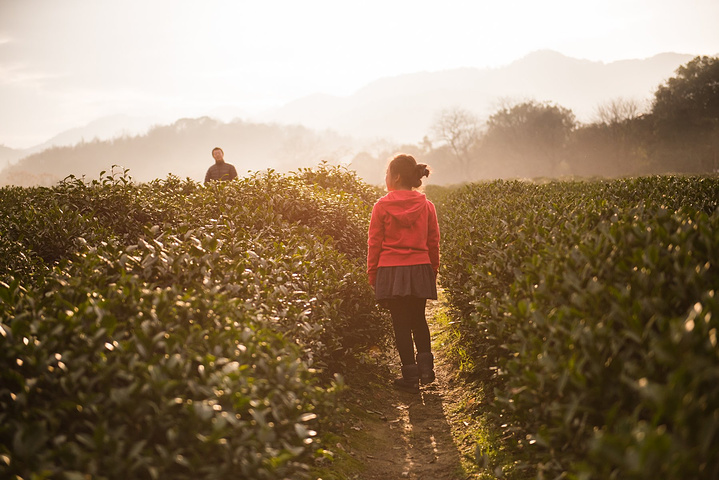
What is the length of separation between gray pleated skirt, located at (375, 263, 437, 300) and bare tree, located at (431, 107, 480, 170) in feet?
256

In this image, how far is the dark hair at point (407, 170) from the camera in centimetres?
556

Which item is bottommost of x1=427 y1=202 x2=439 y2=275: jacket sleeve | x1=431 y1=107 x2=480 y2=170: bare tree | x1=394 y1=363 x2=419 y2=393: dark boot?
x1=394 y1=363 x2=419 y2=393: dark boot

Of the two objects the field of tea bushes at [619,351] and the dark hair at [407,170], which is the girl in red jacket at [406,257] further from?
the field of tea bushes at [619,351]

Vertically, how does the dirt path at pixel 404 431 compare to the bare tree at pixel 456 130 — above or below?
below

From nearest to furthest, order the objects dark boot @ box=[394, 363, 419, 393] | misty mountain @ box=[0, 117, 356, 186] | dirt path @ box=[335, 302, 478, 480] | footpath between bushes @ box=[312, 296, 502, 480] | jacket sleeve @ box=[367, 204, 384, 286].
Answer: footpath between bushes @ box=[312, 296, 502, 480] < dirt path @ box=[335, 302, 478, 480] < jacket sleeve @ box=[367, 204, 384, 286] < dark boot @ box=[394, 363, 419, 393] < misty mountain @ box=[0, 117, 356, 186]

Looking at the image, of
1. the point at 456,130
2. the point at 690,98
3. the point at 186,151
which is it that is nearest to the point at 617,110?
the point at 690,98

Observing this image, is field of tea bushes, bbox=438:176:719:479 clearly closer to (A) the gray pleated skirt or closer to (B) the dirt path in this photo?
(B) the dirt path

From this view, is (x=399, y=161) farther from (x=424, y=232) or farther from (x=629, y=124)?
(x=629, y=124)

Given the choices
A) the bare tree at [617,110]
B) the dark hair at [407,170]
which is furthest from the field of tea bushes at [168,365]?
the bare tree at [617,110]

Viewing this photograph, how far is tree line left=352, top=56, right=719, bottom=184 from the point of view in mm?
38219

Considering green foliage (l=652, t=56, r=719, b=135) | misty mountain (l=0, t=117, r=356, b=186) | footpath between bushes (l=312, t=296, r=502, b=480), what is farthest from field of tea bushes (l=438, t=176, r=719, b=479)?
misty mountain (l=0, t=117, r=356, b=186)

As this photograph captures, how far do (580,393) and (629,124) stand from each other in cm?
4890

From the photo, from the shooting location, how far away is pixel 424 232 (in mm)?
5574

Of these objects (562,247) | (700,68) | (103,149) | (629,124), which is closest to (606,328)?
(562,247)
